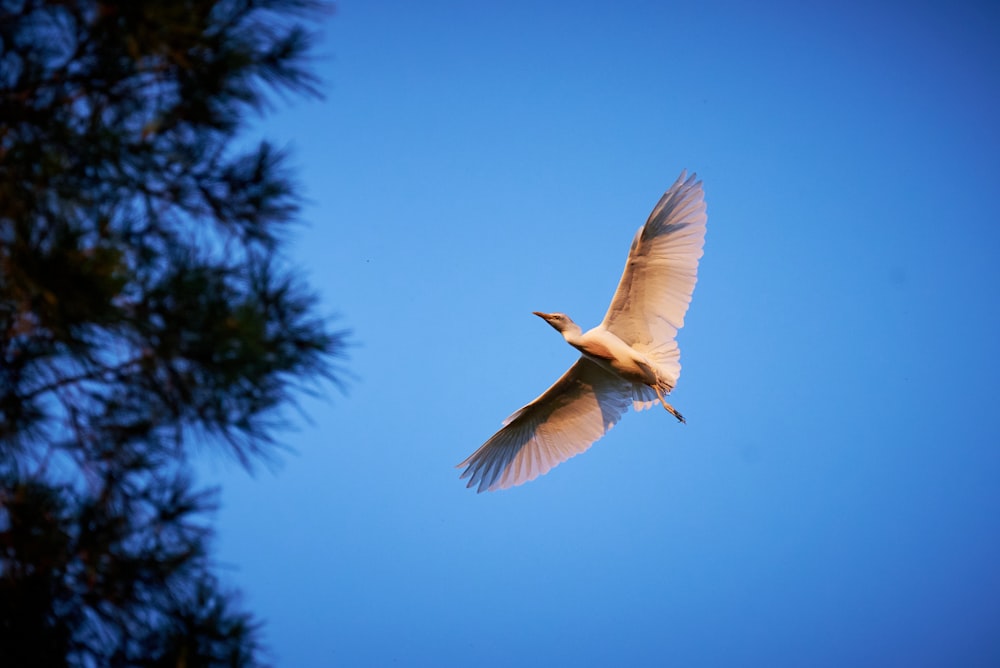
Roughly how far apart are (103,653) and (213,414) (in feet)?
1.74

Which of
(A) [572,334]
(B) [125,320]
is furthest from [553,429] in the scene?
(B) [125,320]

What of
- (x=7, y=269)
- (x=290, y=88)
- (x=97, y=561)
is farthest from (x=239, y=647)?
(x=290, y=88)

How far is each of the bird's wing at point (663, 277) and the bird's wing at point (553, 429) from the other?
0.26 m

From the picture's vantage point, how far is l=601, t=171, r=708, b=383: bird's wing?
11.4 feet

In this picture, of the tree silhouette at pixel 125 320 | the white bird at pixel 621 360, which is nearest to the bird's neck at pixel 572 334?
the white bird at pixel 621 360

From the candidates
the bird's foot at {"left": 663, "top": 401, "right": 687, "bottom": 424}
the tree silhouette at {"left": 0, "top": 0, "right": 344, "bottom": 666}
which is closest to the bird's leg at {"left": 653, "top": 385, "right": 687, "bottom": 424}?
the bird's foot at {"left": 663, "top": 401, "right": 687, "bottom": 424}

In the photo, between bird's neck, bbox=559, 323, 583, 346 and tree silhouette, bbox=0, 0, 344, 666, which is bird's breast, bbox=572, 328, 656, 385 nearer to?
bird's neck, bbox=559, 323, 583, 346

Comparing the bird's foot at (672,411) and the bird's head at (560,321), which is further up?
the bird's head at (560,321)

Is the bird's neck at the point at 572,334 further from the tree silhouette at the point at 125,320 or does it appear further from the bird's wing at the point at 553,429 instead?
the tree silhouette at the point at 125,320

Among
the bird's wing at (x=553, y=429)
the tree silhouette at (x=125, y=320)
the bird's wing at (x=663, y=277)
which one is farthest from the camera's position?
the bird's wing at (x=553, y=429)

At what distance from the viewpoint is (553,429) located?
402 cm

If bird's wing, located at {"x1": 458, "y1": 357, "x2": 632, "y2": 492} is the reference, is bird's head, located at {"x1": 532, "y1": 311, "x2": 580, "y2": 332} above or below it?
above

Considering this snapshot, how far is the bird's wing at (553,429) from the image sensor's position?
385cm

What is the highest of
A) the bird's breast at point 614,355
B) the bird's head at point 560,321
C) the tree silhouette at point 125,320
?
the bird's head at point 560,321
